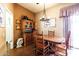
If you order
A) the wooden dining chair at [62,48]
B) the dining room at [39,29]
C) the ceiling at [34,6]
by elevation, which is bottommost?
the wooden dining chair at [62,48]

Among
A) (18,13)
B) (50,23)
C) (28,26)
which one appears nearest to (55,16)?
(50,23)

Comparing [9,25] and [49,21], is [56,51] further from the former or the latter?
[9,25]

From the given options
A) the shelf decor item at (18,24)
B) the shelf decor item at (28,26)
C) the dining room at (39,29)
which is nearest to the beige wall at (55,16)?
the dining room at (39,29)

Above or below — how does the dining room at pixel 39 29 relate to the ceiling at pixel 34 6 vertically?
below

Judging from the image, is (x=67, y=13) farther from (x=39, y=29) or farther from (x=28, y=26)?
(x=28, y=26)

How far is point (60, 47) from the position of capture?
1807mm

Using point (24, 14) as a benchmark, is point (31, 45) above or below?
below

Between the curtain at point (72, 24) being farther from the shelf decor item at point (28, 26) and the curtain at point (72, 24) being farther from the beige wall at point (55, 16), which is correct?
the shelf decor item at point (28, 26)

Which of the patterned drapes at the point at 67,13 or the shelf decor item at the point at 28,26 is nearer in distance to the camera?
the patterned drapes at the point at 67,13

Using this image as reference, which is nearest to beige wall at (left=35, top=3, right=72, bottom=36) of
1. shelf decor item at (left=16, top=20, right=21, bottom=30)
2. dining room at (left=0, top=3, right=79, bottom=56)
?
dining room at (left=0, top=3, right=79, bottom=56)

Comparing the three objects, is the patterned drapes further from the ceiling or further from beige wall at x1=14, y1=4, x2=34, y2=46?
beige wall at x1=14, y1=4, x2=34, y2=46

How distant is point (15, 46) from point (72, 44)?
0.94 metres

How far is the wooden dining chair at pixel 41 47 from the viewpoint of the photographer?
1846 millimetres

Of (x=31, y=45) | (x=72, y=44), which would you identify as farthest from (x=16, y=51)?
(x=72, y=44)
